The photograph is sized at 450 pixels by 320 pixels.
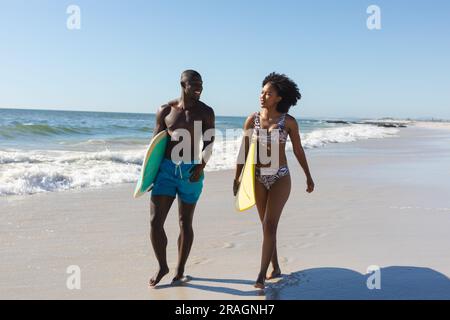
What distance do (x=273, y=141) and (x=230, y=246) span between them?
154 cm

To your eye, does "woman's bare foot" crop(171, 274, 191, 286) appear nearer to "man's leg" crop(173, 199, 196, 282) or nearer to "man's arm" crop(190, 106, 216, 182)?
"man's leg" crop(173, 199, 196, 282)

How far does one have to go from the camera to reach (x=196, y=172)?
4.09 meters

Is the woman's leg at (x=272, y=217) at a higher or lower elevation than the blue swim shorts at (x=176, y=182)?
lower

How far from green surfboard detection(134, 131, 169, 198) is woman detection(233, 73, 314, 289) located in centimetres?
70

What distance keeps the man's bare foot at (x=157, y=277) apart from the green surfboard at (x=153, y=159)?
28.5 inches

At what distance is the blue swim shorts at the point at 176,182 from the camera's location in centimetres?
409

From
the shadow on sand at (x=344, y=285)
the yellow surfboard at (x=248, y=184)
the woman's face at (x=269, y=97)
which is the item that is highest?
the woman's face at (x=269, y=97)

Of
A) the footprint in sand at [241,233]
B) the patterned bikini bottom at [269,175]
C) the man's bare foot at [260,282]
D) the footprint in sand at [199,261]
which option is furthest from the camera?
the footprint in sand at [241,233]

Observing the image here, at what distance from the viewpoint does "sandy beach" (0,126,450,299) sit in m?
3.87

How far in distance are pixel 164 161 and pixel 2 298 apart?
165 cm

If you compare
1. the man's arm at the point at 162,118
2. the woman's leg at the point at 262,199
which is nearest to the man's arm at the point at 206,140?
the man's arm at the point at 162,118

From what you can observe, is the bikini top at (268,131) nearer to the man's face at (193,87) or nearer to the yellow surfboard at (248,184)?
the yellow surfboard at (248,184)

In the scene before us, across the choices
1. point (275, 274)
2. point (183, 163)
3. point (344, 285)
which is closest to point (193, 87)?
point (183, 163)
